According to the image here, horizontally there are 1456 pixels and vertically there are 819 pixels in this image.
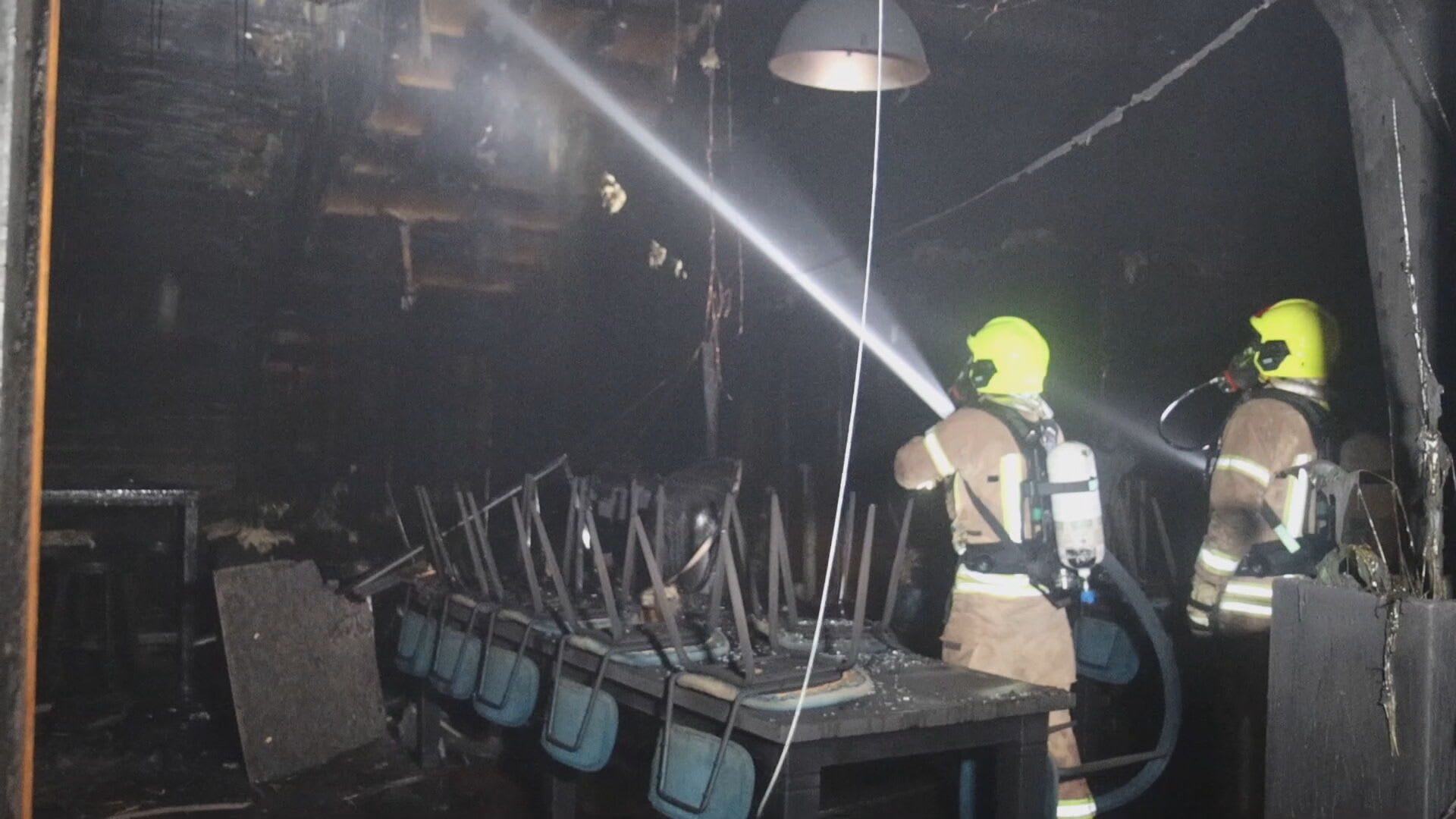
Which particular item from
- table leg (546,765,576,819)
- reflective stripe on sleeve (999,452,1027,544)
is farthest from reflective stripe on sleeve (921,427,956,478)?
table leg (546,765,576,819)

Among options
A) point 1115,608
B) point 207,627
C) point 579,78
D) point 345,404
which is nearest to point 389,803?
point 207,627

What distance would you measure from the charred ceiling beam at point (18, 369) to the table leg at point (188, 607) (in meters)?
6.52

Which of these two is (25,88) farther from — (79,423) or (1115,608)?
(79,423)

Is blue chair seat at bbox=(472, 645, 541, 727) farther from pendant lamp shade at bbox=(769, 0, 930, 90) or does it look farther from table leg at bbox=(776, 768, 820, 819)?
pendant lamp shade at bbox=(769, 0, 930, 90)

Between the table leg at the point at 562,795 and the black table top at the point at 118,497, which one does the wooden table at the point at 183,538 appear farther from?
the table leg at the point at 562,795

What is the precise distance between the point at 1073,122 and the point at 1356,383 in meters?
2.18

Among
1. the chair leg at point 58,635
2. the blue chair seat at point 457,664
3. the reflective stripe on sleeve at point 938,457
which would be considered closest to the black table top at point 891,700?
the reflective stripe on sleeve at point 938,457

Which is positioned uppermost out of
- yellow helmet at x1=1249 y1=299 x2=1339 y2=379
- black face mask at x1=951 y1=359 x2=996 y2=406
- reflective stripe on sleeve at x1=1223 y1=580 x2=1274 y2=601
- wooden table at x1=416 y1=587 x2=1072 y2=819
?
yellow helmet at x1=1249 y1=299 x2=1339 y2=379

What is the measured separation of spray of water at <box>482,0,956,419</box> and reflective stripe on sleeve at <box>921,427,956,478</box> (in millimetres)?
2667

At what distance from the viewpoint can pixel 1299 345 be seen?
5762 mm

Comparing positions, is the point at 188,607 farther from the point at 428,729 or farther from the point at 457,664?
the point at 457,664

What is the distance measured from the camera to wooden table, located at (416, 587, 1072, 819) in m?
4.06

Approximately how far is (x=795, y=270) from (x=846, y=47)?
3.78 meters

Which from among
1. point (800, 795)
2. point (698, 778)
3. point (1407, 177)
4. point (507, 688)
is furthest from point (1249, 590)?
point (507, 688)
